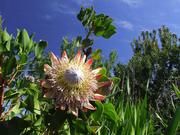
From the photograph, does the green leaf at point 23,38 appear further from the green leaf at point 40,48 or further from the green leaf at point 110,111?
the green leaf at point 110,111

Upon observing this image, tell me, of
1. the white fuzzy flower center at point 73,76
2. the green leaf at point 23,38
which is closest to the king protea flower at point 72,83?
the white fuzzy flower center at point 73,76

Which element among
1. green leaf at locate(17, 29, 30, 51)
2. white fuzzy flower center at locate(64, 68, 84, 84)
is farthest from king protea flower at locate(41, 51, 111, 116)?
green leaf at locate(17, 29, 30, 51)

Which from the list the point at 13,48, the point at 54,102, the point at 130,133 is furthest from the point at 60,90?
the point at 130,133

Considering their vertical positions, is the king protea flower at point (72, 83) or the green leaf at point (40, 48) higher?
the green leaf at point (40, 48)

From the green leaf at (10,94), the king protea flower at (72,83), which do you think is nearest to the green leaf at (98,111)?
the king protea flower at (72,83)

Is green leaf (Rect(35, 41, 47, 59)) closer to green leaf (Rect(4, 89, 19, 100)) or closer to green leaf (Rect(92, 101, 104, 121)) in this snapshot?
green leaf (Rect(4, 89, 19, 100))

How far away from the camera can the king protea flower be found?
5.02 ft

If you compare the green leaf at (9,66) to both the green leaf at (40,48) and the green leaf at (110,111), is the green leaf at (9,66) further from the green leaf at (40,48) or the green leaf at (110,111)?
the green leaf at (110,111)

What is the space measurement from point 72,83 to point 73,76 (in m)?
0.02

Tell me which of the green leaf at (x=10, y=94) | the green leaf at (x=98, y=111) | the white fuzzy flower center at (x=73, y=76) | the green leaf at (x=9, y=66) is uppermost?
the green leaf at (x=9, y=66)

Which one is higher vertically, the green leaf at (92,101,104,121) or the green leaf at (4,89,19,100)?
the green leaf at (4,89,19,100)

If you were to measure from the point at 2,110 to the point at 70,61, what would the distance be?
0.29 meters

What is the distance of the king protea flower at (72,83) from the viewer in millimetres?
1529

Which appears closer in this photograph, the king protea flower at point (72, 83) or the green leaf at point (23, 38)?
the king protea flower at point (72, 83)
